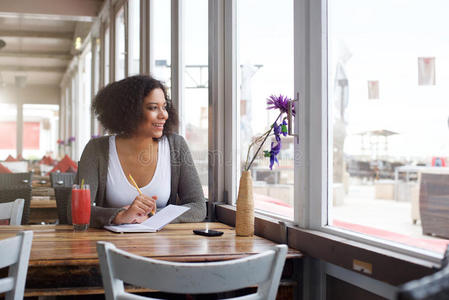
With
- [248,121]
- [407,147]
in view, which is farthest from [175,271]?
[248,121]

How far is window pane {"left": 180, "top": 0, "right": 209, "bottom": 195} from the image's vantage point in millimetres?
3111

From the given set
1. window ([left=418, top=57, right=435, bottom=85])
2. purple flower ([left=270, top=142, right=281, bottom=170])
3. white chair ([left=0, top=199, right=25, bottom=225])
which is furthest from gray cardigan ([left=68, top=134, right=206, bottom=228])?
window ([left=418, top=57, right=435, bottom=85])

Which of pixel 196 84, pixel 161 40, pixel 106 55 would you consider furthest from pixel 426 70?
pixel 106 55

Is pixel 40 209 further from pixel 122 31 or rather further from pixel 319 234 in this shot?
pixel 122 31

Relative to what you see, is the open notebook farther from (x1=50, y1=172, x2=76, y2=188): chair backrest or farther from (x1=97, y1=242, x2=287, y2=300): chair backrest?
(x1=50, y1=172, x2=76, y2=188): chair backrest

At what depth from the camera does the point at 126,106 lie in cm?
256

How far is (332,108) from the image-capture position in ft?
5.98

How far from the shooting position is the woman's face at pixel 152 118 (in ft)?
8.32

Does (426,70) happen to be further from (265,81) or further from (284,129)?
(265,81)

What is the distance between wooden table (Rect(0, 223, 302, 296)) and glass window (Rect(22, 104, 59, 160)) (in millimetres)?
15350

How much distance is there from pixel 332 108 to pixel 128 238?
0.87 metres

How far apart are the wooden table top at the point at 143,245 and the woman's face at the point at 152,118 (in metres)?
0.53

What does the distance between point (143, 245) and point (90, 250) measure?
18cm

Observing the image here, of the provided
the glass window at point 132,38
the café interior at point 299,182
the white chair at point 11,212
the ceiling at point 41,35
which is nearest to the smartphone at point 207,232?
the café interior at point 299,182
